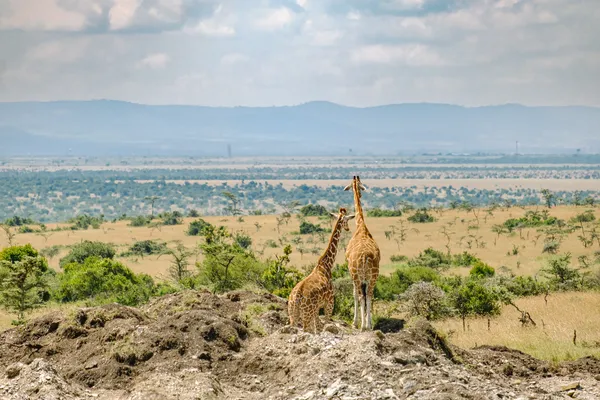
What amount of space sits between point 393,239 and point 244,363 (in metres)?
36.9

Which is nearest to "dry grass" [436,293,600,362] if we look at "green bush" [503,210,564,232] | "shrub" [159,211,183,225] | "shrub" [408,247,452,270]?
"shrub" [408,247,452,270]

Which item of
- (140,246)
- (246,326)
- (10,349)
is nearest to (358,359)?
(246,326)

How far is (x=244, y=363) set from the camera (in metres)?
15.3

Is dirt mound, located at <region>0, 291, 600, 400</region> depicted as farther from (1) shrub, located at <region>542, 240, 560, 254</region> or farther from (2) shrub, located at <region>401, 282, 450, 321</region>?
(1) shrub, located at <region>542, 240, 560, 254</region>

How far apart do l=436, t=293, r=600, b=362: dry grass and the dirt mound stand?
164 cm

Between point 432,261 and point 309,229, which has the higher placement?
point 432,261

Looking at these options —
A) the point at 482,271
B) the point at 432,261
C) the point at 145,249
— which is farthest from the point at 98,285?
the point at 145,249

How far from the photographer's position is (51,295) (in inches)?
1095

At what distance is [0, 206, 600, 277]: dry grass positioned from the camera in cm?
4131

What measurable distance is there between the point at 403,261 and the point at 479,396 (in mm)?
29639

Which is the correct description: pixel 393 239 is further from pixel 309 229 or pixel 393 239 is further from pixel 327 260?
pixel 327 260

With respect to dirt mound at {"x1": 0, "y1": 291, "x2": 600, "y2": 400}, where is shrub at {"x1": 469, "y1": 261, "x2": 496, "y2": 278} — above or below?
below

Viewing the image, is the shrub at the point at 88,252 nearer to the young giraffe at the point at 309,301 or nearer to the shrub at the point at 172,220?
the young giraffe at the point at 309,301

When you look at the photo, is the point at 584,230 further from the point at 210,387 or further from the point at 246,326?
the point at 210,387
